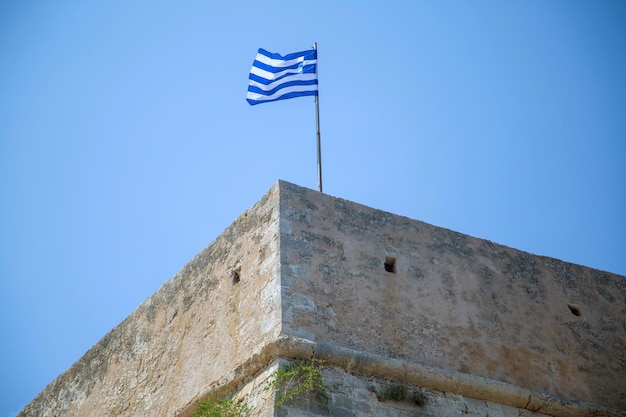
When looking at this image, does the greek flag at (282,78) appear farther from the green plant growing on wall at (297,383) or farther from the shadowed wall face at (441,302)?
the green plant growing on wall at (297,383)

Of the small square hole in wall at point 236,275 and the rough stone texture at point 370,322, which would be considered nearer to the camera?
the rough stone texture at point 370,322

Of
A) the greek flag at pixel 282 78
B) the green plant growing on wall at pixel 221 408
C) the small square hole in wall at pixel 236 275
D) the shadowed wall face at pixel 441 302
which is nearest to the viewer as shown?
the green plant growing on wall at pixel 221 408

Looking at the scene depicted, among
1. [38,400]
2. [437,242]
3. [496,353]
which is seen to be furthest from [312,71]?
[38,400]

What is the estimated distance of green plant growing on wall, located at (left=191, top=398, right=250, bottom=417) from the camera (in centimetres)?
612

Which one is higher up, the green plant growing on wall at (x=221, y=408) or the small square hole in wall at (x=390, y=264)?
the small square hole in wall at (x=390, y=264)

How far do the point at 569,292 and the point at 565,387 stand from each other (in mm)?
1254

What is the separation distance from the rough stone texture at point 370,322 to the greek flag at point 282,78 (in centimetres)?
222

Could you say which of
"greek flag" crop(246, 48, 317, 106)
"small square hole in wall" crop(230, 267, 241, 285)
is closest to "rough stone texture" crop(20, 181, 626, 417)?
"small square hole in wall" crop(230, 267, 241, 285)

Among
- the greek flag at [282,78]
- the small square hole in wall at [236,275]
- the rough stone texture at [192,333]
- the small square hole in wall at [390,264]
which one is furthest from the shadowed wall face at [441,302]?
the greek flag at [282,78]

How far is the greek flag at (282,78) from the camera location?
9.33 m

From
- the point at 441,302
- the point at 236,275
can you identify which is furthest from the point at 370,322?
the point at 236,275

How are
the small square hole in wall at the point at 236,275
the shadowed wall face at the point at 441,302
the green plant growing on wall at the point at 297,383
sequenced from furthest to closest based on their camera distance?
the small square hole in wall at the point at 236,275 → the shadowed wall face at the point at 441,302 → the green plant growing on wall at the point at 297,383

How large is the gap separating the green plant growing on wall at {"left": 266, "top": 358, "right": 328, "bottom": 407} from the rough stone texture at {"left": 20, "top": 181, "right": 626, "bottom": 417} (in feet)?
0.30

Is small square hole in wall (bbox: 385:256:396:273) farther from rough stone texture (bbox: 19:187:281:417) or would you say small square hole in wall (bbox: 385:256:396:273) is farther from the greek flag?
the greek flag
